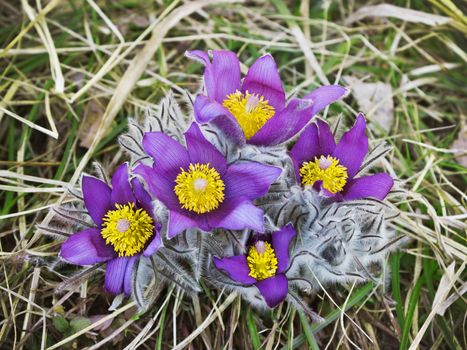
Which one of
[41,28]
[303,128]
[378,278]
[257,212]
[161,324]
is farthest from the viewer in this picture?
[41,28]

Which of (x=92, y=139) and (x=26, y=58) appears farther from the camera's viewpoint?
(x=26, y=58)

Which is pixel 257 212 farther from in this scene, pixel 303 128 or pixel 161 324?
pixel 161 324

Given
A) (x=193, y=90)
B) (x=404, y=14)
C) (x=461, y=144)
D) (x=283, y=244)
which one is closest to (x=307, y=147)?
(x=283, y=244)

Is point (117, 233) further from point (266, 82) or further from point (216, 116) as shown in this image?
point (266, 82)

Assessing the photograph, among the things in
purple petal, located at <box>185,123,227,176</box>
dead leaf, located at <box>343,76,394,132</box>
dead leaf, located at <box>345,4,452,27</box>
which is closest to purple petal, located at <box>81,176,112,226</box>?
purple petal, located at <box>185,123,227,176</box>

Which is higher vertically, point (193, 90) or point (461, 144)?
point (193, 90)

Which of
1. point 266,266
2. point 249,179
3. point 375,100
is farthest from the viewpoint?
point 375,100

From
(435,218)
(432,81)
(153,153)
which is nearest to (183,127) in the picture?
(153,153)

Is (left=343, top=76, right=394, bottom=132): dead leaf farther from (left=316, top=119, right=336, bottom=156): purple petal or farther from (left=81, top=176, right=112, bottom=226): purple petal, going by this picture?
(left=81, top=176, right=112, bottom=226): purple petal
